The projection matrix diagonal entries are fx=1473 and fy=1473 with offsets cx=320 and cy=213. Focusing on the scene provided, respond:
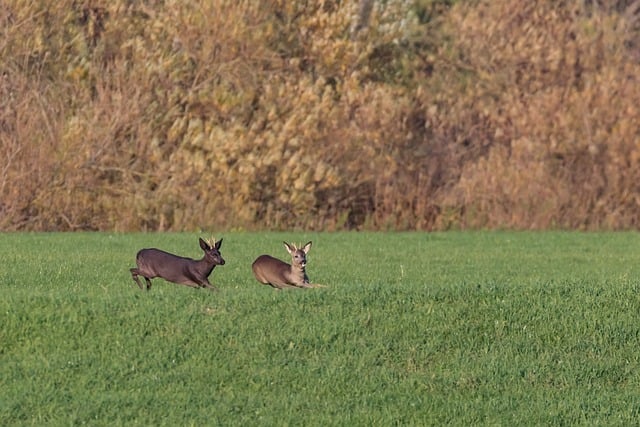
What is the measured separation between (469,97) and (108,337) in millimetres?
19377

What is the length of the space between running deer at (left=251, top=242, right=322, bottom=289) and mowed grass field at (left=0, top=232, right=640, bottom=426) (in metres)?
0.23

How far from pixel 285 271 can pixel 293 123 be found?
41.9ft

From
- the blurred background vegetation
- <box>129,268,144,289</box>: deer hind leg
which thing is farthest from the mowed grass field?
the blurred background vegetation

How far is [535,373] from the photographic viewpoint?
1205 centimetres

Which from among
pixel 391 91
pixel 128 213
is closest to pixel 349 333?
pixel 128 213

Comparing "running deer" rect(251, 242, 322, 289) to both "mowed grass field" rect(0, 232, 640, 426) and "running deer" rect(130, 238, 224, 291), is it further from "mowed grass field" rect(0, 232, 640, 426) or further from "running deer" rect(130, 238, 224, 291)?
"running deer" rect(130, 238, 224, 291)

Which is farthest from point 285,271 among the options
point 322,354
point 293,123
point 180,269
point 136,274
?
point 293,123

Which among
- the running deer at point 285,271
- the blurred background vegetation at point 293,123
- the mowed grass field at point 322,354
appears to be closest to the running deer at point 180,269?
the mowed grass field at point 322,354

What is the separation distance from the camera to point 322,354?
12219 mm

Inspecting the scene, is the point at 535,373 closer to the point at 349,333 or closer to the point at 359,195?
the point at 349,333

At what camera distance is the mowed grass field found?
35.7 feet

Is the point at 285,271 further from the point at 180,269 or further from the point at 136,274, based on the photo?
the point at 136,274

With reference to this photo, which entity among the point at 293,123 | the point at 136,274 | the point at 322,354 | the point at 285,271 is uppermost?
the point at 293,123

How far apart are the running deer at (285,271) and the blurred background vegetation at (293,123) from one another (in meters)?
12.0
